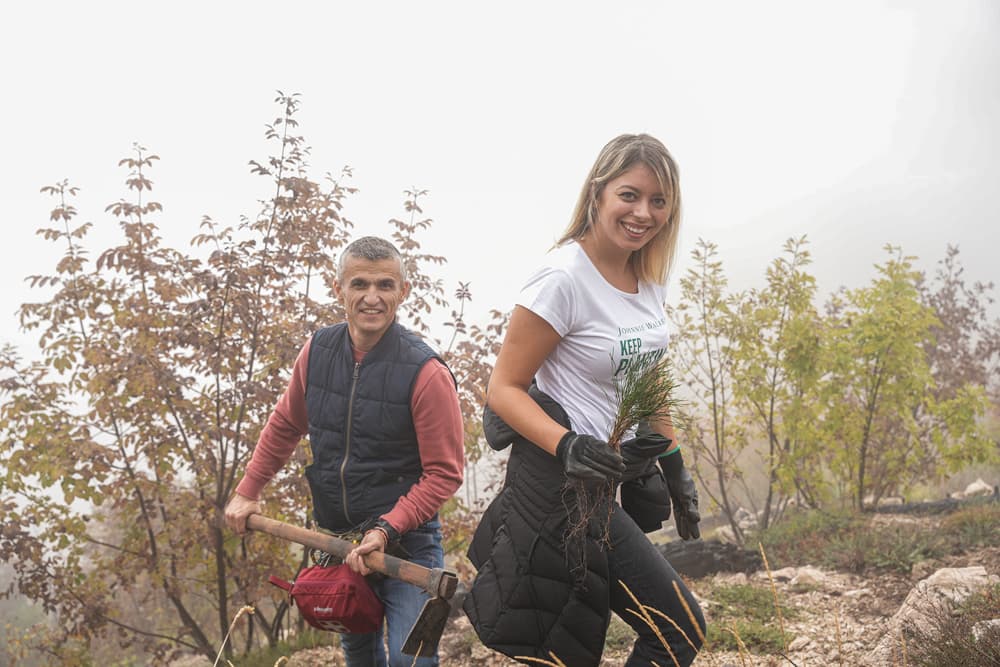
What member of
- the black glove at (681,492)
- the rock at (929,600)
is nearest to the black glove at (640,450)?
the black glove at (681,492)

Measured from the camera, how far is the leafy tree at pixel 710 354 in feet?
22.0

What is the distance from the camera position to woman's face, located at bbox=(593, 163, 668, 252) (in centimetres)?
211

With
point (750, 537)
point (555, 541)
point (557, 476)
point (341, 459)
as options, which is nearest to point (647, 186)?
point (557, 476)

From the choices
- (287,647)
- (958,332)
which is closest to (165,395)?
(287,647)

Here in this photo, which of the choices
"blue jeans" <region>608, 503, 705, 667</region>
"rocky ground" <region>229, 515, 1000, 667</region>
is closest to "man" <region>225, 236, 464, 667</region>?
"blue jeans" <region>608, 503, 705, 667</region>

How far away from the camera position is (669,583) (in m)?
2.07

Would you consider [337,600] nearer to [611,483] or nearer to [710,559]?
[611,483]

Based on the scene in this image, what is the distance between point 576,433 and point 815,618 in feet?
10.5

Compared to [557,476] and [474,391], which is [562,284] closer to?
[557,476]

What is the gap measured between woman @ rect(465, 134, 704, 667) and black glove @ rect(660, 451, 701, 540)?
367mm

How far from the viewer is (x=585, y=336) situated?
208cm

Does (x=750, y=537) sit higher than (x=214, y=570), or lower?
lower

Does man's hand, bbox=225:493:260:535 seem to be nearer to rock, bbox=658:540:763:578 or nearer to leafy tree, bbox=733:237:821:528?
rock, bbox=658:540:763:578

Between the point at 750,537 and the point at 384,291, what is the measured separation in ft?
17.4
